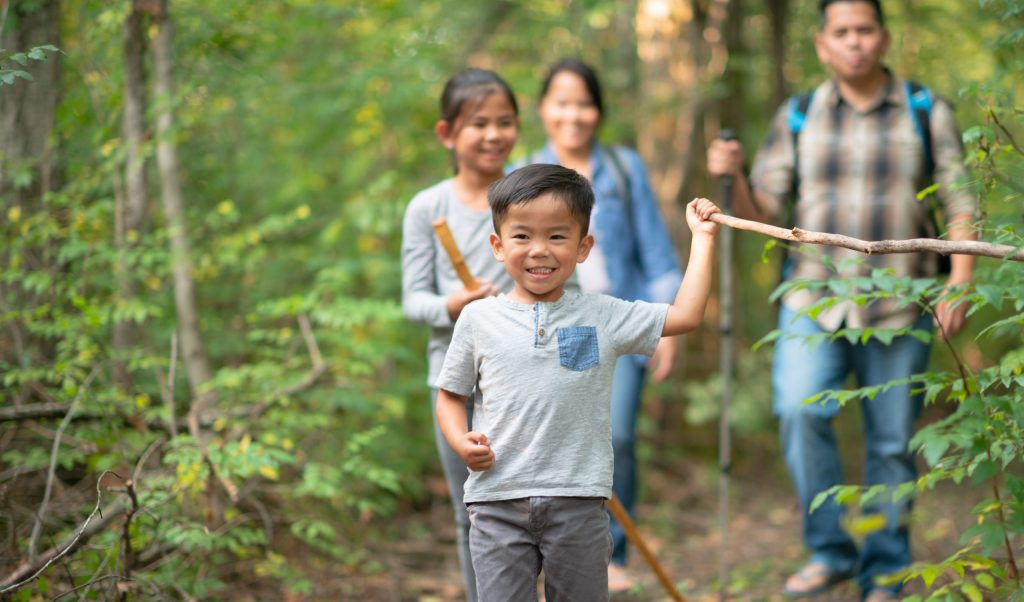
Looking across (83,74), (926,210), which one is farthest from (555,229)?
(83,74)

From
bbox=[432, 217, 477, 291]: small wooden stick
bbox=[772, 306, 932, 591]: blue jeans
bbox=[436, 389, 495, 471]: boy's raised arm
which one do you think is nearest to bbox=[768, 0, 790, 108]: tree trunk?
bbox=[772, 306, 932, 591]: blue jeans

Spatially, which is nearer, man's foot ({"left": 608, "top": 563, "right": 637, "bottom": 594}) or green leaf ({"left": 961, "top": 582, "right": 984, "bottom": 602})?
green leaf ({"left": 961, "top": 582, "right": 984, "bottom": 602})

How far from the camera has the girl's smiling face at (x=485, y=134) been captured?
3.31 meters

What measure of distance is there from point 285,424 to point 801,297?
2.31 metres

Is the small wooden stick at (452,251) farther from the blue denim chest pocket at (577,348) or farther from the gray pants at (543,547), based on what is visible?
the gray pants at (543,547)

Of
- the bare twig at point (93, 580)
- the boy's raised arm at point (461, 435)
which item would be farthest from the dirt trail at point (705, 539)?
the boy's raised arm at point (461, 435)

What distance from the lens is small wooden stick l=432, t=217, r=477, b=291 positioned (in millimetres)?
3057

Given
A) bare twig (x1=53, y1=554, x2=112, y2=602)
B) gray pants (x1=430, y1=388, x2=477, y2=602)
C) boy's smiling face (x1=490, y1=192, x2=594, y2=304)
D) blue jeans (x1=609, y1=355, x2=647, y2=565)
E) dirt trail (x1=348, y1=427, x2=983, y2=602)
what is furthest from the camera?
dirt trail (x1=348, y1=427, x2=983, y2=602)

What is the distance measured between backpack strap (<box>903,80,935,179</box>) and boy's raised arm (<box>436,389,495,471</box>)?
231 cm

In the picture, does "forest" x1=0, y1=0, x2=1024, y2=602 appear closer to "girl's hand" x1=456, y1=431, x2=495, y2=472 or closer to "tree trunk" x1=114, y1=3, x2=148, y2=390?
"tree trunk" x1=114, y1=3, x2=148, y2=390

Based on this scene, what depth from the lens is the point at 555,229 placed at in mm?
2514

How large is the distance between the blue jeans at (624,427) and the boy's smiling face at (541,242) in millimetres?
1601

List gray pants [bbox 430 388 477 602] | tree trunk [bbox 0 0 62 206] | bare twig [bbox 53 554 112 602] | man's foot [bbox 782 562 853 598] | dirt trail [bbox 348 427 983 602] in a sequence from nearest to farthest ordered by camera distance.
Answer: bare twig [bbox 53 554 112 602], gray pants [bbox 430 388 477 602], man's foot [bbox 782 562 853 598], tree trunk [bbox 0 0 62 206], dirt trail [bbox 348 427 983 602]

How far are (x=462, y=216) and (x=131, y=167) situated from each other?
193 centimetres
